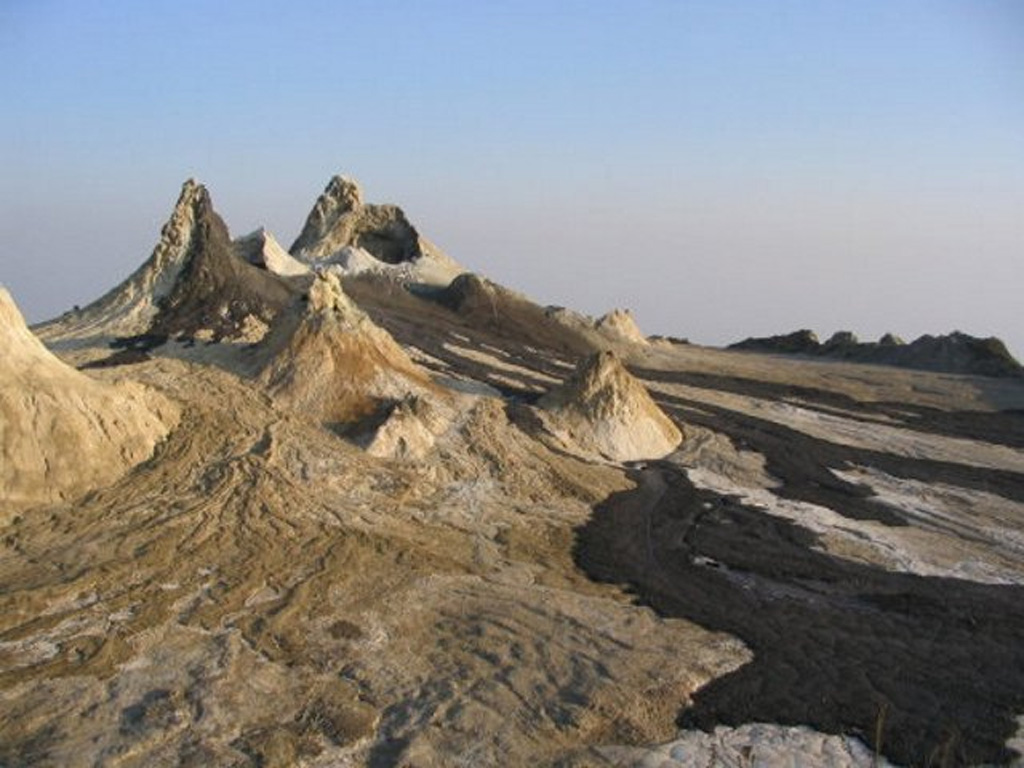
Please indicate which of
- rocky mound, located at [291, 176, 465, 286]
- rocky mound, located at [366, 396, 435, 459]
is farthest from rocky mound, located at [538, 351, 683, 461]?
rocky mound, located at [291, 176, 465, 286]

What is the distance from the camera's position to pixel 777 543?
21.3 m

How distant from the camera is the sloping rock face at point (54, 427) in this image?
18.8 meters

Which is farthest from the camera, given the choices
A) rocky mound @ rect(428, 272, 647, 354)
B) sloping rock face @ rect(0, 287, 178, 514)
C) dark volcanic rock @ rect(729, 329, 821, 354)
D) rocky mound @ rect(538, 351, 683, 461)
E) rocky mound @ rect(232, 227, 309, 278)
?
dark volcanic rock @ rect(729, 329, 821, 354)

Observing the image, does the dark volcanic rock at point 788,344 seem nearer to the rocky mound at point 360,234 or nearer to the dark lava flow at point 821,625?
the rocky mound at point 360,234

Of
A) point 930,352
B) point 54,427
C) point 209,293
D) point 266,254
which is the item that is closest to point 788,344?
point 930,352

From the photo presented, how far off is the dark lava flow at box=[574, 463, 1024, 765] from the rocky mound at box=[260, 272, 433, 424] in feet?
18.8

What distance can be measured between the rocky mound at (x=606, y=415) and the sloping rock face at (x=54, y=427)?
9796 millimetres

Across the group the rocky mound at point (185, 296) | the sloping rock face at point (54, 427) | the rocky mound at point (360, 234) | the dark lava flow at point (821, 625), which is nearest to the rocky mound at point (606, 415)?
the dark lava flow at point (821, 625)

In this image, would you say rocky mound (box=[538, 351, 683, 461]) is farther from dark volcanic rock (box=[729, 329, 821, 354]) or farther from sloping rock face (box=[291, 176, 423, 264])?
dark volcanic rock (box=[729, 329, 821, 354])

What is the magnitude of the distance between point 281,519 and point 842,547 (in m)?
10.6

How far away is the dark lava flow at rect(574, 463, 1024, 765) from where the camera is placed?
45.7 ft

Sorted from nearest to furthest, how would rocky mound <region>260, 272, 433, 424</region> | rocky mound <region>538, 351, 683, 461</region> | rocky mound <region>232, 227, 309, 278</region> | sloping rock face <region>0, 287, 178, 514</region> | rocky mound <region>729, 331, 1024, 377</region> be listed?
sloping rock face <region>0, 287, 178, 514</region>
rocky mound <region>260, 272, 433, 424</region>
rocky mound <region>538, 351, 683, 461</region>
rocky mound <region>232, 227, 309, 278</region>
rocky mound <region>729, 331, 1024, 377</region>

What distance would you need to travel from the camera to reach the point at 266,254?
42.4m

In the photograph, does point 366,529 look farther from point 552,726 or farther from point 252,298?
point 252,298
